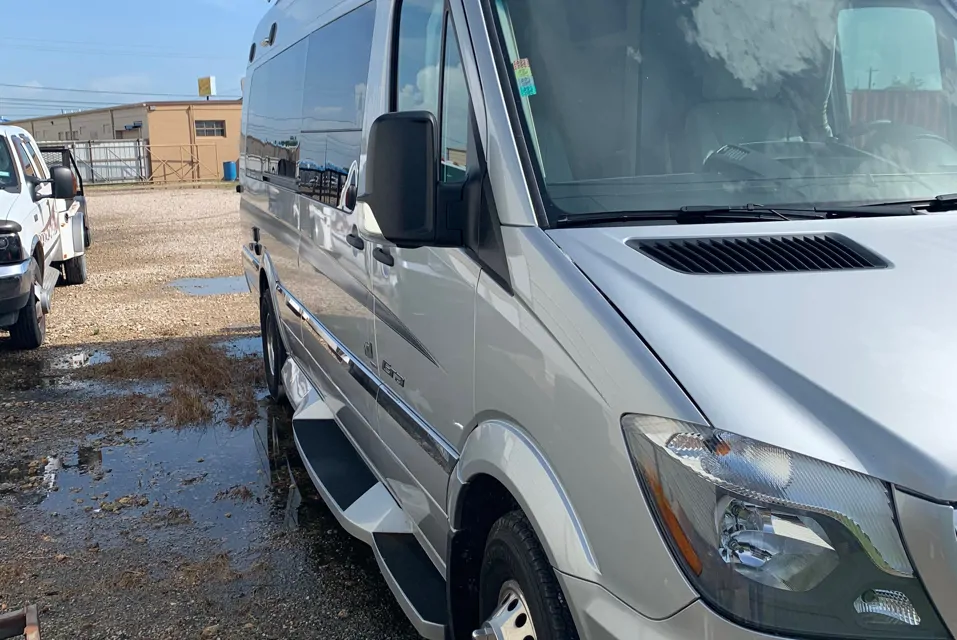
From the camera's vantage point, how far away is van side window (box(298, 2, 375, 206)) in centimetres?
353

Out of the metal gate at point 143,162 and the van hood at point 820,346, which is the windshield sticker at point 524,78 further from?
the metal gate at point 143,162

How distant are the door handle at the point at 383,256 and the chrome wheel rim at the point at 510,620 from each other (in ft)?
4.04

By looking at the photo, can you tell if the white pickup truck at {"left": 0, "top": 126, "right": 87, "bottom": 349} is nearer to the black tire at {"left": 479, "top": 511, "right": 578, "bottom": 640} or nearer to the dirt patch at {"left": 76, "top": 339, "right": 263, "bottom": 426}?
the dirt patch at {"left": 76, "top": 339, "right": 263, "bottom": 426}

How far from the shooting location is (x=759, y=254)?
2096mm

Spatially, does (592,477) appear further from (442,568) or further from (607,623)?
(442,568)

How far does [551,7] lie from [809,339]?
129cm

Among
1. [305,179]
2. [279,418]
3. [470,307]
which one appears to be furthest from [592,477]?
[279,418]

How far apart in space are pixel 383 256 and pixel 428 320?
47 cm

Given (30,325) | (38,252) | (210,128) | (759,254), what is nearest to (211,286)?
(38,252)

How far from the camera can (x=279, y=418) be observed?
6062 millimetres

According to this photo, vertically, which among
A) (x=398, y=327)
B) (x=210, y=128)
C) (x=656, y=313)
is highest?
(x=210, y=128)

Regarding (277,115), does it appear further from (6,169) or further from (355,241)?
(6,169)

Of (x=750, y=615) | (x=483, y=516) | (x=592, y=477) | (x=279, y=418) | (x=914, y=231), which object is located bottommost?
(x=279, y=418)

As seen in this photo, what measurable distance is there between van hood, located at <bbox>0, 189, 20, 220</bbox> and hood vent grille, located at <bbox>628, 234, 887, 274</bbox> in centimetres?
730
